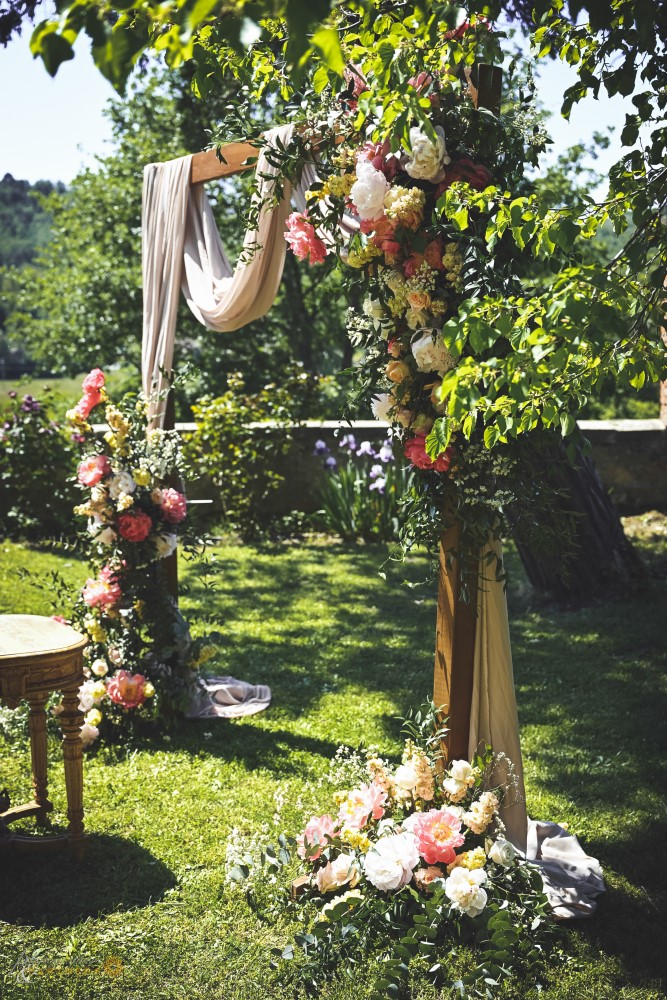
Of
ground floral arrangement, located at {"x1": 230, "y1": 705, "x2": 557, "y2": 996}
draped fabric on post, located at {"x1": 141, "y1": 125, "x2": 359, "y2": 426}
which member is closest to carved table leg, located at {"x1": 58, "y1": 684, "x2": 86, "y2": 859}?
ground floral arrangement, located at {"x1": 230, "y1": 705, "x2": 557, "y2": 996}

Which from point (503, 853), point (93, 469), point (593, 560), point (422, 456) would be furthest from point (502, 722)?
point (593, 560)

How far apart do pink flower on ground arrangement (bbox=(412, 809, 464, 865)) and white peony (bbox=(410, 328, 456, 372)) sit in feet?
4.38

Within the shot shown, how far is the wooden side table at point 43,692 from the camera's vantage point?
2.84 m

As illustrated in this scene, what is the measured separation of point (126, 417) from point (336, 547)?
3.92 meters

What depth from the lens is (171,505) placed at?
3996 mm

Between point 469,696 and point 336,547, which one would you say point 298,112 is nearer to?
point 469,696

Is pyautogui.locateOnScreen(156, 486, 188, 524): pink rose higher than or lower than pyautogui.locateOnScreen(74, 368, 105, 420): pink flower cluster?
lower

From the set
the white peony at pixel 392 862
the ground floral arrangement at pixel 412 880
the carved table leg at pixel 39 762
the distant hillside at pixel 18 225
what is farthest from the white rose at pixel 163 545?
the distant hillside at pixel 18 225

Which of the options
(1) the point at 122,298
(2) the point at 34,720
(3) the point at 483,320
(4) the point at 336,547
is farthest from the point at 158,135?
(3) the point at 483,320

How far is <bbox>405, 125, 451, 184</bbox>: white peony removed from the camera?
2438 mm

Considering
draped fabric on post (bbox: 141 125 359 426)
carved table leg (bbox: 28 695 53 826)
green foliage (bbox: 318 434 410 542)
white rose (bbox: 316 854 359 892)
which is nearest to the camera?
white rose (bbox: 316 854 359 892)

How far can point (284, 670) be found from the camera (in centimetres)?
496

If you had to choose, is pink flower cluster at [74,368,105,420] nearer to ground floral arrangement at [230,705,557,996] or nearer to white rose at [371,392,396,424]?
white rose at [371,392,396,424]

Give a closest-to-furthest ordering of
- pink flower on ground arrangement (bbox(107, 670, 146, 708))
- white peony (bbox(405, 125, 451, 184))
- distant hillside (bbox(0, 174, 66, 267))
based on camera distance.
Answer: white peony (bbox(405, 125, 451, 184)) → pink flower on ground arrangement (bbox(107, 670, 146, 708)) → distant hillside (bbox(0, 174, 66, 267))
